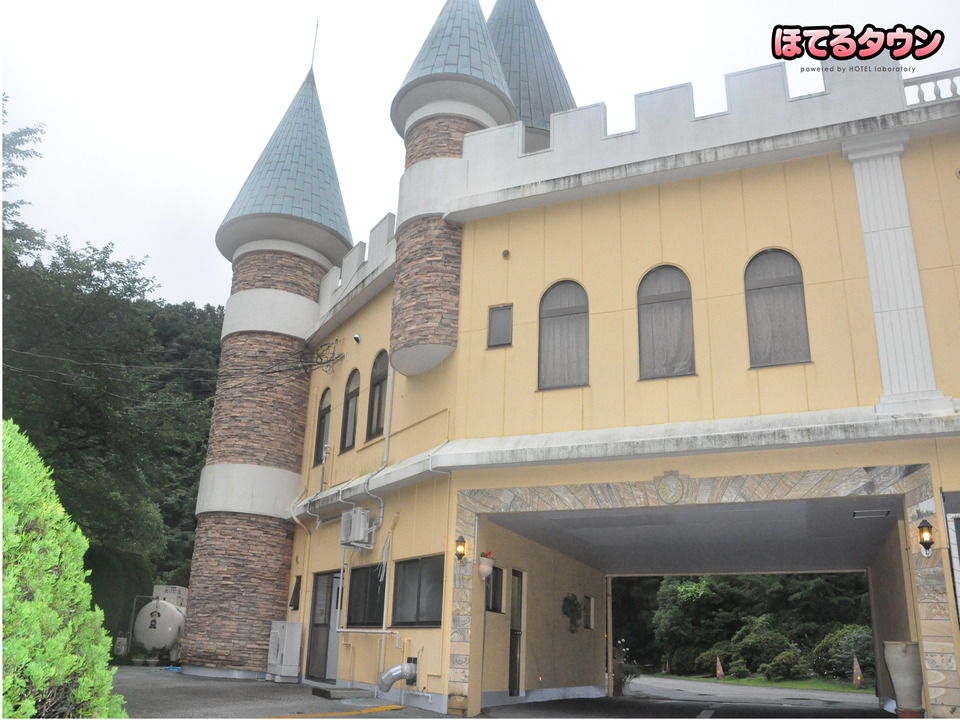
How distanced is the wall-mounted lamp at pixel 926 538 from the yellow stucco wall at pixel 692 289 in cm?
162

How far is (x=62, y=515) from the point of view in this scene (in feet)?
16.8

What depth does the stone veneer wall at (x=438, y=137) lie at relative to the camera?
14.0 m

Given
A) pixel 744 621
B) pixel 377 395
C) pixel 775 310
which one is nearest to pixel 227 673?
pixel 377 395

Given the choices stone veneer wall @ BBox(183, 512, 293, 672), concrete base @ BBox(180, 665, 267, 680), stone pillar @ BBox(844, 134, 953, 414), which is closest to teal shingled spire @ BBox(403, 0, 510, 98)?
stone pillar @ BBox(844, 134, 953, 414)

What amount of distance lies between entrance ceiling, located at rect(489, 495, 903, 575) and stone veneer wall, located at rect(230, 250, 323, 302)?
28.2 ft

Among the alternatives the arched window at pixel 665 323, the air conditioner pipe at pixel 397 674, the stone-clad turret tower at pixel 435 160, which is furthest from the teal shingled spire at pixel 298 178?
the air conditioner pipe at pixel 397 674

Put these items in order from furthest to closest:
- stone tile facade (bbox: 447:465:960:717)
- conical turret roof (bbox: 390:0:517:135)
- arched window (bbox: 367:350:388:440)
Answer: arched window (bbox: 367:350:388:440), conical turret roof (bbox: 390:0:517:135), stone tile facade (bbox: 447:465:960:717)

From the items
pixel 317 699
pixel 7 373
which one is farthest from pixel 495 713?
pixel 7 373

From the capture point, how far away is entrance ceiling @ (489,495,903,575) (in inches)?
444

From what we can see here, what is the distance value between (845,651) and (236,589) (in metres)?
19.3

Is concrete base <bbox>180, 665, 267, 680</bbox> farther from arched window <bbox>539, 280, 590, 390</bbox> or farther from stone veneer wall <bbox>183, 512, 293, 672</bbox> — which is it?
arched window <bbox>539, 280, 590, 390</bbox>

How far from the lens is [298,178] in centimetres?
1938

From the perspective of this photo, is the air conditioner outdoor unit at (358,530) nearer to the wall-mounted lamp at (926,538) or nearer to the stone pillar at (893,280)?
the stone pillar at (893,280)

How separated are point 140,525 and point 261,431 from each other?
7.27 m
